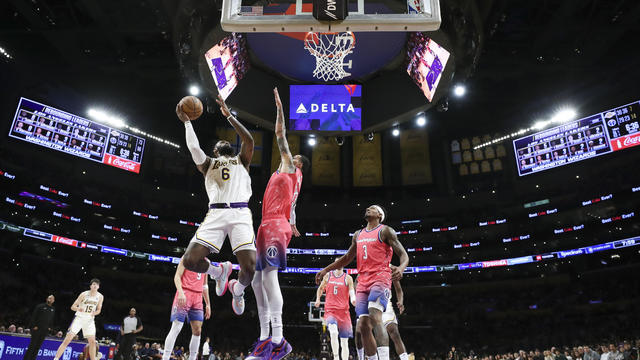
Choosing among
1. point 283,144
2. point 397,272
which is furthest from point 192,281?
point 397,272

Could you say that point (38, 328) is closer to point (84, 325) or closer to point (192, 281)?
point (84, 325)

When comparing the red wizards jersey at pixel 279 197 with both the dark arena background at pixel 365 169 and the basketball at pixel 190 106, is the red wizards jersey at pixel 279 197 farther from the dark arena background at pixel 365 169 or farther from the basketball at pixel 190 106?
the dark arena background at pixel 365 169

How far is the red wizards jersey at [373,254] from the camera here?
6027 millimetres

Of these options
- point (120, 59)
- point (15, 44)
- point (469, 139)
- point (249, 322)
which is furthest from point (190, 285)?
point (469, 139)

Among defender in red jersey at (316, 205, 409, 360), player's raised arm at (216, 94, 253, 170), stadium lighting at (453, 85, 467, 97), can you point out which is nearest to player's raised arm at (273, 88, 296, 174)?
player's raised arm at (216, 94, 253, 170)

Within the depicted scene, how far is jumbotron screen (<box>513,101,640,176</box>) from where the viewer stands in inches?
924

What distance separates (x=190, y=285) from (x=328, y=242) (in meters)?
25.0

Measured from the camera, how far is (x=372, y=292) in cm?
584

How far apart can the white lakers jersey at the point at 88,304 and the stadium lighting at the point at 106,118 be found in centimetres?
2000

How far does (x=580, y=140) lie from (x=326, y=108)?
19.1 m

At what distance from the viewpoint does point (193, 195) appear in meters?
32.7

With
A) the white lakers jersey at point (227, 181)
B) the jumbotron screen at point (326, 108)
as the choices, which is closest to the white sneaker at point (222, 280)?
the white lakers jersey at point (227, 181)

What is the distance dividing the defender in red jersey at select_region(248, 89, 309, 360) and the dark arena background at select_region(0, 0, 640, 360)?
25.0 feet

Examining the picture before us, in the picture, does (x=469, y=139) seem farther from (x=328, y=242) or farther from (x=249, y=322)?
(x=249, y=322)
